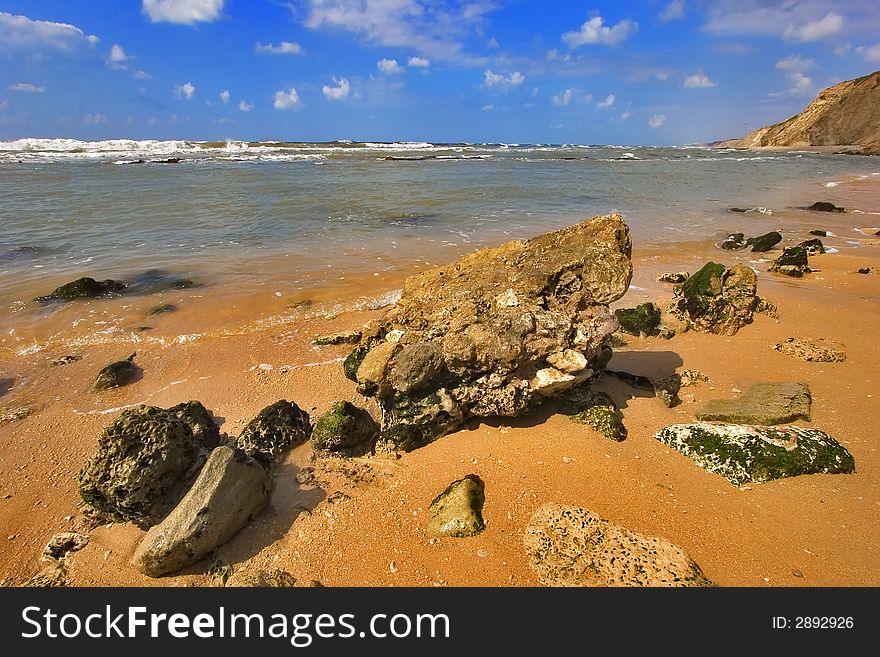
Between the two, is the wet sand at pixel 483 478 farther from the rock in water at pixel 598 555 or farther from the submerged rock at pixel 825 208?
the submerged rock at pixel 825 208

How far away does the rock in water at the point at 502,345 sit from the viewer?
14.3 feet

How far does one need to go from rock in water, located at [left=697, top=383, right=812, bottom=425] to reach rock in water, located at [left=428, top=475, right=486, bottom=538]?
8.92ft

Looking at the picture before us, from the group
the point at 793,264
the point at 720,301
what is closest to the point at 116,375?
the point at 720,301

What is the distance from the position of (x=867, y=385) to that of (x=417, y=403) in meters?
5.26

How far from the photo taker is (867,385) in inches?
202

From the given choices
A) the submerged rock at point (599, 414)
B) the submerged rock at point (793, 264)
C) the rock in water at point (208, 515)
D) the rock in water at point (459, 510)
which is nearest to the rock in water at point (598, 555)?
the rock in water at point (459, 510)

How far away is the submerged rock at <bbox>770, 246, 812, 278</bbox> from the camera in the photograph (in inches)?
388

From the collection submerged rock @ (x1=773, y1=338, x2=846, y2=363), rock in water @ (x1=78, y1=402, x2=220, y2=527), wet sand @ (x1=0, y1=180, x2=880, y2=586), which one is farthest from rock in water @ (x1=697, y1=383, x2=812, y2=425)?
rock in water @ (x1=78, y1=402, x2=220, y2=527)

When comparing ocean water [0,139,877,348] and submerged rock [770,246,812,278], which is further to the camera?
ocean water [0,139,877,348]

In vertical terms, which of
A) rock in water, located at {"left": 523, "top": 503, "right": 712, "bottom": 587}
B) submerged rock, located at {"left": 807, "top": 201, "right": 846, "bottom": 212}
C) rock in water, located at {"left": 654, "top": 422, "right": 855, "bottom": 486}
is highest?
submerged rock, located at {"left": 807, "top": 201, "right": 846, "bottom": 212}

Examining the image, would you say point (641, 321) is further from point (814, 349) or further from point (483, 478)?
point (483, 478)

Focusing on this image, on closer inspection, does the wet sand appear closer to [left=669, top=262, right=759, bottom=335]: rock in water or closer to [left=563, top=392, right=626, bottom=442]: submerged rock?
[left=563, top=392, right=626, bottom=442]: submerged rock

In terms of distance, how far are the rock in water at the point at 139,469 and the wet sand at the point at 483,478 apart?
269mm
